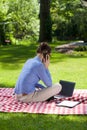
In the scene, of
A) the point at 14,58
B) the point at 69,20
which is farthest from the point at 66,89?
the point at 69,20

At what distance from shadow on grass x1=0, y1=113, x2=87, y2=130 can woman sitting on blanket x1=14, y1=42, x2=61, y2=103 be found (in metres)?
0.87

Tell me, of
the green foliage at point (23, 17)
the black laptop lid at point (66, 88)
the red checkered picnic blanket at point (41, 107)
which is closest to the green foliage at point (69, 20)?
the green foliage at point (23, 17)

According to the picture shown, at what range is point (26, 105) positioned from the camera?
26.7 feet

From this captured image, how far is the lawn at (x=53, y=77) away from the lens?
6.78 meters

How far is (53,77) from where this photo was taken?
12203 millimetres

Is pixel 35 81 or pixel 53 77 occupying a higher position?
pixel 35 81

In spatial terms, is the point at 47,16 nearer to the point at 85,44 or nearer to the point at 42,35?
the point at 42,35

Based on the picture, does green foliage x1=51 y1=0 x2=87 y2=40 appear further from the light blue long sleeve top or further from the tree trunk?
the light blue long sleeve top

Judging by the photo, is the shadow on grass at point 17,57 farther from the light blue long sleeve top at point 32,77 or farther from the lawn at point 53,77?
the light blue long sleeve top at point 32,77

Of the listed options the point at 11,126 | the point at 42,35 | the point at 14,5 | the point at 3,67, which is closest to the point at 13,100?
the point at 11,126

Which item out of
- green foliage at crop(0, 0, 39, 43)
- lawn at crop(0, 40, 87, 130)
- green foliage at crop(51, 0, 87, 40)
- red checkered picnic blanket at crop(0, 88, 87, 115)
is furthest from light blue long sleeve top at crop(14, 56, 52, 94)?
green foliage at crop(0, 0, 39, 43)

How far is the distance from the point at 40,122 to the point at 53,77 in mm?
5284

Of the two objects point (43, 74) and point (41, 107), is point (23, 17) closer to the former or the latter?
point (43, 74)

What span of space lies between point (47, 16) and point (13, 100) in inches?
699
